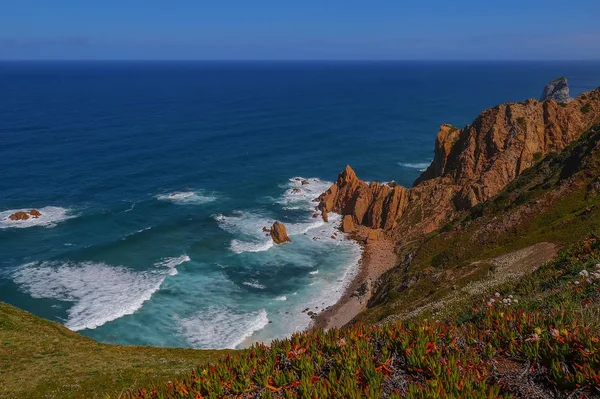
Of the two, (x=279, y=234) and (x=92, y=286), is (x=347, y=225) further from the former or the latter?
(x=92, y=286)

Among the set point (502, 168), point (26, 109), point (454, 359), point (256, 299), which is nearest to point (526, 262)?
point (454, 359)

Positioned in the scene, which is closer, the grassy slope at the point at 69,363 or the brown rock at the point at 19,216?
the grassy slope at the point at 69,363

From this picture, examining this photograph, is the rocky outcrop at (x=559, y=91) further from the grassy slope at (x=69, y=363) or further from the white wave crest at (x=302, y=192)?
the grassy slope at (x=69, y=363)

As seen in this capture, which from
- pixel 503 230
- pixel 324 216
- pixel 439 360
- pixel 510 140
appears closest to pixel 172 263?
pixel 324 216

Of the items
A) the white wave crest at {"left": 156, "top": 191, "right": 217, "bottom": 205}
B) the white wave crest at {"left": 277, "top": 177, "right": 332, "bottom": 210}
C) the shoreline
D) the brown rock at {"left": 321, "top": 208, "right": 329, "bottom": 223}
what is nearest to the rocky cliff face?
the shoreline

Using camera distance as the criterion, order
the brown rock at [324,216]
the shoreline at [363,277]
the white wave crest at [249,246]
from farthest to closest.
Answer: the brown rock at [324,216] < the white wave crest at [249,246] < the shoreline at [363,277]

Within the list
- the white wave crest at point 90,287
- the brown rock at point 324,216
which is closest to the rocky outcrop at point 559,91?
the brown rock at point 324,216

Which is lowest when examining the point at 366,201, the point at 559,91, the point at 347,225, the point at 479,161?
the point at 347,225
